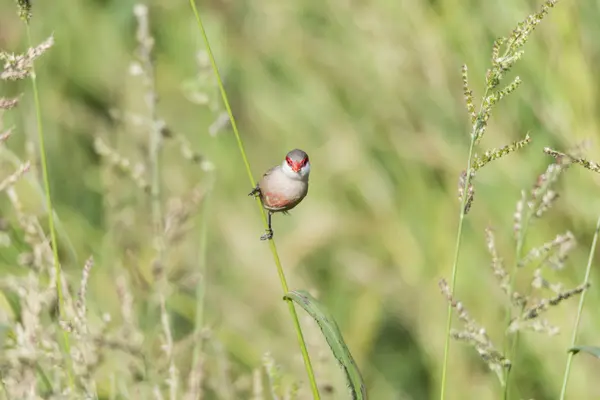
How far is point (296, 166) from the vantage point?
1.42 metres

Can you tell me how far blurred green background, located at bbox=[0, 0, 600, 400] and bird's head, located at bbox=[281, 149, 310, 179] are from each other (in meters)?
0.24

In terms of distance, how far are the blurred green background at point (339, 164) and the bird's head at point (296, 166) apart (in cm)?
24

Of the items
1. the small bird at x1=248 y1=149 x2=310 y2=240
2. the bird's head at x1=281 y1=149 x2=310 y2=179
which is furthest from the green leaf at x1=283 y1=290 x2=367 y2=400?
the bird's head at x1=281 y1=149 x2=310 y2=179

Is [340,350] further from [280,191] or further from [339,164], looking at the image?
[339,164]

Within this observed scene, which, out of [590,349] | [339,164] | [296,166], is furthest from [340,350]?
[339,164]

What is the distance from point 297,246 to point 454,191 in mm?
504

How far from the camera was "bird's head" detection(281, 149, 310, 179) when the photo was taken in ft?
4.51

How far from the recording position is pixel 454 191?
2357 millimetres

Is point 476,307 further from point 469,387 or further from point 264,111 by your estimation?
point 264,111

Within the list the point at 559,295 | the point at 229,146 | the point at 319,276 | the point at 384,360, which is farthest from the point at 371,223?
the point at 559,295

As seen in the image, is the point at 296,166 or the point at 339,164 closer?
the point at 296,166

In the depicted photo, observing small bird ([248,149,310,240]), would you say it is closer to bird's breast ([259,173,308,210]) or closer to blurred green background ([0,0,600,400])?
bird's breast ([259,173,308,210])

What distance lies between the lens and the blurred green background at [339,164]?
2.03 meters

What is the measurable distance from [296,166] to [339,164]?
1.30m
